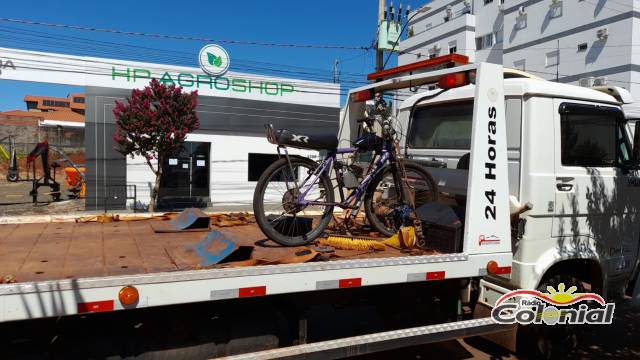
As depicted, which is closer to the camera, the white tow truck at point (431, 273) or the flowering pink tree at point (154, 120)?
the white tow truck at point (431, 273)

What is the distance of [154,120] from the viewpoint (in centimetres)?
1188

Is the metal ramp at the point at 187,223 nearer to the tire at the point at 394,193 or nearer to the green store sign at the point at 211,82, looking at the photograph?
the tire at the point at 394,193

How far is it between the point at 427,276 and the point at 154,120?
1035 cm

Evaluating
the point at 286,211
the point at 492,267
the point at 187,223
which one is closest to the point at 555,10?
the point at 492,267

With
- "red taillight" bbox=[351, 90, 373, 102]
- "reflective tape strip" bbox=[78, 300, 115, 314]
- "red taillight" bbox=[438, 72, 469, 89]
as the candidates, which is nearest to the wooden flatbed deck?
"reflective tape strip" bbox=[78, 300, 115, 314]

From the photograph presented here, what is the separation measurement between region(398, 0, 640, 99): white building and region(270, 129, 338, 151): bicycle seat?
82.5 feet

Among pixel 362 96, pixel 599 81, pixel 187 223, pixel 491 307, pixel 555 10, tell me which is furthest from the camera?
pixel 555 10

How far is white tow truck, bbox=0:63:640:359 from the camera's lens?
248cm

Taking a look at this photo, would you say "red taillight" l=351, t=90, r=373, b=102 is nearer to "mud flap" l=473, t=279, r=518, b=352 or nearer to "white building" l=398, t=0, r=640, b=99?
"mud flap" l=473, t=279, r=518, b=352

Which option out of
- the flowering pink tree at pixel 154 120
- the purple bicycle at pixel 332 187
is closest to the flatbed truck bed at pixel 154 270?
the purple bicycle at pixel 332 187

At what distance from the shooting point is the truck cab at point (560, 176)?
3785mm

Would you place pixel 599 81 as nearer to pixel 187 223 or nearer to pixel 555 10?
pixel 555 10

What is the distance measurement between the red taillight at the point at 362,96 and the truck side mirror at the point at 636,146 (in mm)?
2592

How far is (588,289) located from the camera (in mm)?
4254
